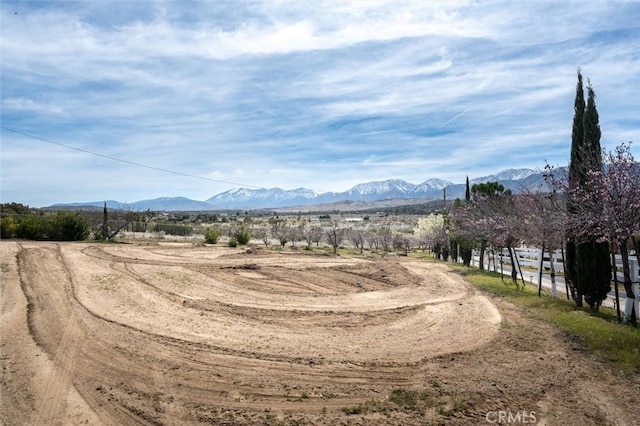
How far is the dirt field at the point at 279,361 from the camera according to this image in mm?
6352

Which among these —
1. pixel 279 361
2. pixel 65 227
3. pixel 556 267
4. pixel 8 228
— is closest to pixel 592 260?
pixel 556 267

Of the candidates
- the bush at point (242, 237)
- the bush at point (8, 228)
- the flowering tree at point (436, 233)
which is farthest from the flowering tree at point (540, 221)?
the bush at point (8, 228)

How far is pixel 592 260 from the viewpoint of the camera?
44.7 feet

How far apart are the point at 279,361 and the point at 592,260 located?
11.2 m

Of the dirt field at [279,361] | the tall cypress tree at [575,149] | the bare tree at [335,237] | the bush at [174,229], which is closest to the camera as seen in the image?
the dirt field at [279,361]

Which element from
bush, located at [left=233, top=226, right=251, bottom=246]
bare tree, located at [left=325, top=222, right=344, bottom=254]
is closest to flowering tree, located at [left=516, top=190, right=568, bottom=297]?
bare tree, located at [left=325, top=222, right=344, bottom=254]

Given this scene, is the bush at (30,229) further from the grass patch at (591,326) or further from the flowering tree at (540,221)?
the flowering tree at (540,221)

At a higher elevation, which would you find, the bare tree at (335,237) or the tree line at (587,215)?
the tree line at (587,215)

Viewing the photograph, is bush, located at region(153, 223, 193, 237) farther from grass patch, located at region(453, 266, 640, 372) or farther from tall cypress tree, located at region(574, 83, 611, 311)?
tall cypress tree, located at region(574, 83, 611, 311)

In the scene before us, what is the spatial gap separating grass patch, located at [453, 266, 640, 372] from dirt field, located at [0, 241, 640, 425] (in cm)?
49

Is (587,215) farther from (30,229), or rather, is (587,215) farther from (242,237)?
(30,229)

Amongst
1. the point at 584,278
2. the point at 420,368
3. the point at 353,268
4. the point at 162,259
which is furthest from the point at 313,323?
the point at 162,259

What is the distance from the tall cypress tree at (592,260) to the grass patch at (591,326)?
659mm

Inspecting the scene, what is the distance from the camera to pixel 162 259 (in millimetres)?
25516
